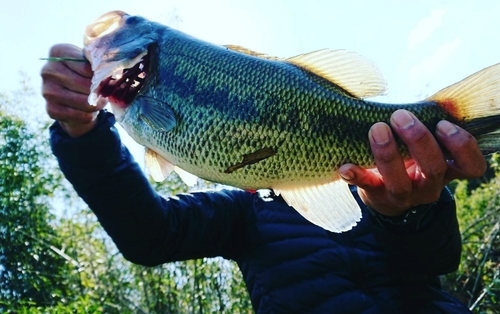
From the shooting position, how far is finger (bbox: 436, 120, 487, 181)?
162 centimetres

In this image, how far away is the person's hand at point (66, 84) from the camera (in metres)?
1.81

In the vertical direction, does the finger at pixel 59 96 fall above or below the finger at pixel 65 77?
below

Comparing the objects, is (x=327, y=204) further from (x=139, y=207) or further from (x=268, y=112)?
(x=139, y=207)

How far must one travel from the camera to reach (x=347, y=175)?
165cm

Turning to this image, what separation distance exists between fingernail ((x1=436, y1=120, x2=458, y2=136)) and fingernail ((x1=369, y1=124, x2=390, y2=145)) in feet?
0.62

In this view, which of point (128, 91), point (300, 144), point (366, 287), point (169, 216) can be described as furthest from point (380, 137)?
point (169, 216)

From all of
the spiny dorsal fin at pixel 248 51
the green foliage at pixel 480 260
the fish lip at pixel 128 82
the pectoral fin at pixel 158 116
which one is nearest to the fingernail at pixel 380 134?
the spiny dorsal fin at pixel 248 51

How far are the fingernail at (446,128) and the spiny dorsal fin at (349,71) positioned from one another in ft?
0.77

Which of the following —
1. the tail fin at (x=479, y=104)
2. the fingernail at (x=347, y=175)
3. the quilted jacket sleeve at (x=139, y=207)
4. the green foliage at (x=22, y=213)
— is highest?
the tail fin at (x=479, y=104)

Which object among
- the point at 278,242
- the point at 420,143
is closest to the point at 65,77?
the point at 420,143

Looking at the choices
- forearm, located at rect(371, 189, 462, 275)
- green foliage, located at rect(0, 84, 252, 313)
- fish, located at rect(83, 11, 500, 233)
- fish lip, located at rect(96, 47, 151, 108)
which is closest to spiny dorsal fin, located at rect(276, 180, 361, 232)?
fish, located at rect(83, 11, 500, 233)

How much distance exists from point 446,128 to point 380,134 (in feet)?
0.76

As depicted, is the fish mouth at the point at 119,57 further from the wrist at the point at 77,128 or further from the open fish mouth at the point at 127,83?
the wrist at the point at 77,128

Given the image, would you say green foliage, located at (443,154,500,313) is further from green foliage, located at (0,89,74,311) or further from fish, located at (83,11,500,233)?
green foliage, located at (0,89,74,311)
